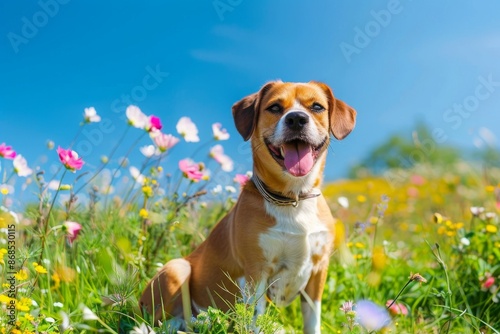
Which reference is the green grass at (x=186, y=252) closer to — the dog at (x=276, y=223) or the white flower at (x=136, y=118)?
the dog at (x=276, y=223)

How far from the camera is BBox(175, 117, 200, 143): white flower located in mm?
Result: 5148

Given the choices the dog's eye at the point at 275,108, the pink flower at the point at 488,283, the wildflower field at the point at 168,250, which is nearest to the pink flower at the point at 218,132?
the wildflower field at the point at 168,250

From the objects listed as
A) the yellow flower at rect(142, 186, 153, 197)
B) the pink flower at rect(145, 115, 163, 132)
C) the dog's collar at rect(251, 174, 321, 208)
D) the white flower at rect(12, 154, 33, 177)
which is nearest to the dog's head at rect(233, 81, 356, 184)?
the dog's collar at rect(251, 174, 321, 208)

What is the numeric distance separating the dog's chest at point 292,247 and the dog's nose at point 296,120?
0.52m

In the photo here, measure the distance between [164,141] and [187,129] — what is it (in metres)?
0.29

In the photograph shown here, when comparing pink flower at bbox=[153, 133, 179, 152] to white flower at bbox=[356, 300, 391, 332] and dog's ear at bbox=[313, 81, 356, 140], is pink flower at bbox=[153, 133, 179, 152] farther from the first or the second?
white flower at bbox=[356, 300, 391, 332]

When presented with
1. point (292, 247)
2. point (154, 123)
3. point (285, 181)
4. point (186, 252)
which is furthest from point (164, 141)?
point (292, 247)

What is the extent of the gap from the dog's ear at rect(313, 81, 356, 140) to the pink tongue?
30cm

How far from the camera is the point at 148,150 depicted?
5.09 meters

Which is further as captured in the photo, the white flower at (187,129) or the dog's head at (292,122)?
the white flower at (187,129)

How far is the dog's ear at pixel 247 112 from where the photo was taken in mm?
3883

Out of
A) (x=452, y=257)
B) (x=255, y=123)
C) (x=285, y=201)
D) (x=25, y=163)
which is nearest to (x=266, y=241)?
(x=285, y=201)

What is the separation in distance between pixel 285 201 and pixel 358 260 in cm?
187

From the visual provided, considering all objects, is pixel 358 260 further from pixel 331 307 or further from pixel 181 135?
pixel 181 135
